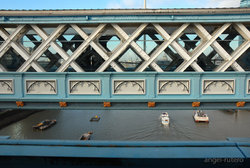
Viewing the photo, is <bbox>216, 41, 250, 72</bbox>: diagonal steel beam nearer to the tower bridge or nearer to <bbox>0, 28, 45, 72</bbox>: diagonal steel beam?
the tower bridge

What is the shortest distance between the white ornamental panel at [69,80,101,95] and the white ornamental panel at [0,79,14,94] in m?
2.08

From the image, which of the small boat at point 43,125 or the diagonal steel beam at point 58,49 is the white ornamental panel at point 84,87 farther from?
the small boat at point 43,125

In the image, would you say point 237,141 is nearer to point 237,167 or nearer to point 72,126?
point 237,167

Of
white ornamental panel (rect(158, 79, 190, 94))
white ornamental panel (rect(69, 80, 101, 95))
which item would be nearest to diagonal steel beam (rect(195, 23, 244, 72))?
white ornamental panel (rect(158, 79, 190, 94))

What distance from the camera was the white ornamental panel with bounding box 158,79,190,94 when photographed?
5832 millimetres

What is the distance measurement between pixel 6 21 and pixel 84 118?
33981 millimetres

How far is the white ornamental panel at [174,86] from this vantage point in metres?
5.83

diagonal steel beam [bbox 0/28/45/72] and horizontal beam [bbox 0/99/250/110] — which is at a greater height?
diagonal steel beam [bbox 0/28/45/72]

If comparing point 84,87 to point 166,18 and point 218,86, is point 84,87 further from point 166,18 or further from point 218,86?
point 218,86

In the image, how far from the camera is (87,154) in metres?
4.44

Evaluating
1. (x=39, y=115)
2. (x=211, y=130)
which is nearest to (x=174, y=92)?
(x=211, y=130)

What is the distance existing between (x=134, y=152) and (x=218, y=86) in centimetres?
357

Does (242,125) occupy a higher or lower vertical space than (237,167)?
lower

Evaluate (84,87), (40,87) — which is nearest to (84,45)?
(84,87)
